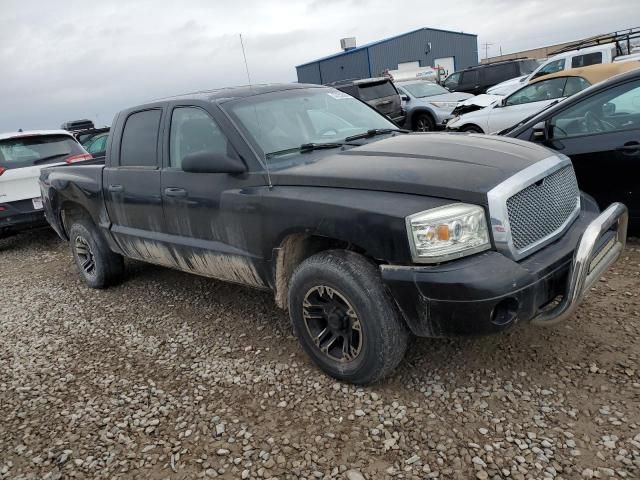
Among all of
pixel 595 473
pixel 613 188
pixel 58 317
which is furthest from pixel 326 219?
pixel 58 317

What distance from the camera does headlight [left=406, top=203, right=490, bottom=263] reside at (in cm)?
251

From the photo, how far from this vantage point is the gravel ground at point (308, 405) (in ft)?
8.09

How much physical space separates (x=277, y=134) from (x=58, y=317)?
9.45 feet

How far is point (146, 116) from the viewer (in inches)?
169

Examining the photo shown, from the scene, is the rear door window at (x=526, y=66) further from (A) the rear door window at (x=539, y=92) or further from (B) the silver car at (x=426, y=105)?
(A) the rear door window at (x=539, y=92)

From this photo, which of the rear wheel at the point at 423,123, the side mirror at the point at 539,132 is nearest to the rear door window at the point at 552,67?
the rear wheel at the point at 423,123

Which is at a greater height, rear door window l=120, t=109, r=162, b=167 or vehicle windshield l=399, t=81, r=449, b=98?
rear door window l=120, t=109, r=162, b=167

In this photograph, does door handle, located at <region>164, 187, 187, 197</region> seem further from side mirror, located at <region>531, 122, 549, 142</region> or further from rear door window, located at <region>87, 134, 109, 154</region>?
rear door window, located at <region>87, 134, 109, 154</region>

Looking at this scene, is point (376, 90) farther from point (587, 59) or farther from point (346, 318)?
point (346, 318)

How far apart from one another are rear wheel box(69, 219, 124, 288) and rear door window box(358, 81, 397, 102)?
8.17m

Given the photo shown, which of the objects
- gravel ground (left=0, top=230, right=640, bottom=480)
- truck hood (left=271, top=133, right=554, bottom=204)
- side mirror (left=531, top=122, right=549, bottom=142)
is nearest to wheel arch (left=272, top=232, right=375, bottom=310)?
truck hood (left=271, top=133, right=554, bottom=204)

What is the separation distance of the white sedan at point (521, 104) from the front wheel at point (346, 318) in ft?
22.7

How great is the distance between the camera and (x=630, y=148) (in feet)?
13.7

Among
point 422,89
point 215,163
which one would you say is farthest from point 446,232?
point 422,89
